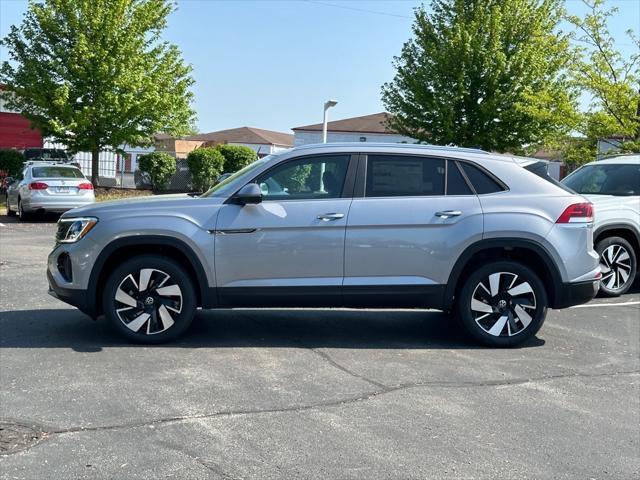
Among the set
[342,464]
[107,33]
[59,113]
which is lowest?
[342,464]

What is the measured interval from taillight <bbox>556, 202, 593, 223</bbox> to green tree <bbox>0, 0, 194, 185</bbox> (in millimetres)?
21395

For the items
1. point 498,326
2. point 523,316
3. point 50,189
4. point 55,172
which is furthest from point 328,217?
point 55,172

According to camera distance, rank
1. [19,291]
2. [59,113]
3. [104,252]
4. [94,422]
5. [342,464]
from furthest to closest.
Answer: [59,113] → [19,291] → [104,252] → [94,422] → [342,464]

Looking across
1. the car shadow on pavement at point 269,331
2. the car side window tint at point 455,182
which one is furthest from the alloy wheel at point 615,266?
the car side window tint at point 455,182

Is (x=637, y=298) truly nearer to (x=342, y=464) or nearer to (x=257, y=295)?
(x=257, y=295)

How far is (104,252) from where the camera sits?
6457 mm

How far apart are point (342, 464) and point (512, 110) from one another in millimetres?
25120

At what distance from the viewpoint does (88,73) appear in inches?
1012

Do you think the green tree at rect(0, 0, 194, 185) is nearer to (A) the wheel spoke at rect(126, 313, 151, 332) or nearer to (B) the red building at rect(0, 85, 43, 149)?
(B) the red building at rect(0, 85, 43, 149)

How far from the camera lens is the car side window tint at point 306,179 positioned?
263 inches

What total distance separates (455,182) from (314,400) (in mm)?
2652

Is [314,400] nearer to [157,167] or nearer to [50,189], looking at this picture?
[50,189]

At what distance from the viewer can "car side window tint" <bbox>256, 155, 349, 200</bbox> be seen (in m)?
6.67

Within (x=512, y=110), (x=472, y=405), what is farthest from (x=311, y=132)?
(x=472, y=405)
